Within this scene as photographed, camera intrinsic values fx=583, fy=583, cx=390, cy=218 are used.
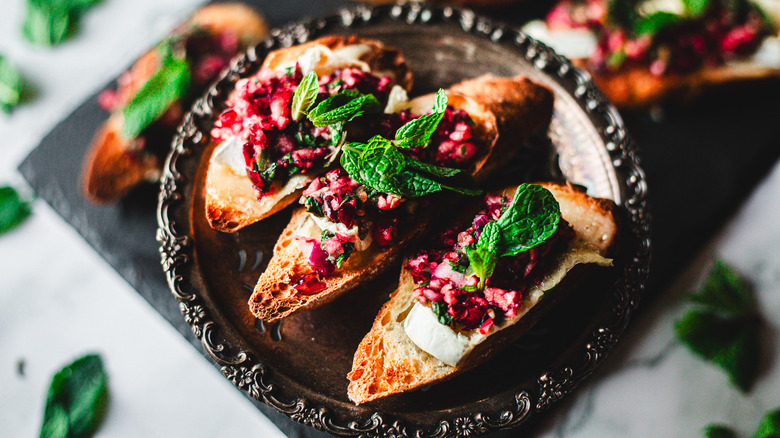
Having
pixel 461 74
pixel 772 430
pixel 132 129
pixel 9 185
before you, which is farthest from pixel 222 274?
pixel 772 430

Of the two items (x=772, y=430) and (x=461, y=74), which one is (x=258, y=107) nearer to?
(x=461, y=74)

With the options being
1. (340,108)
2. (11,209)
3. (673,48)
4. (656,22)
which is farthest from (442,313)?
(11,209)

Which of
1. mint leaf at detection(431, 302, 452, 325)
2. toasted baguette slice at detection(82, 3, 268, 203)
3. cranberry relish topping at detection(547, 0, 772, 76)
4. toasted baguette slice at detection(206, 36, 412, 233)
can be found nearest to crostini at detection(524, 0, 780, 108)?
cranberry relish topping at detection(547, 0, 772, 76)

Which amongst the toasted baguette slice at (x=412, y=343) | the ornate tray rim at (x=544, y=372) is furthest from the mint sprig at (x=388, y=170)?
the ornate tray rim at (x=544, y=372)

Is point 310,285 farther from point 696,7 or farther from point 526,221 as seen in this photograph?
Result: point 696,7

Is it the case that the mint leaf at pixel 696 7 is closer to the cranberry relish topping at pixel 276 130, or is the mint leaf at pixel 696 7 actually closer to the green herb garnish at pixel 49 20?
the cranberry relish topping at pixel 276 130

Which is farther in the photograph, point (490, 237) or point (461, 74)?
point (461, 74)
